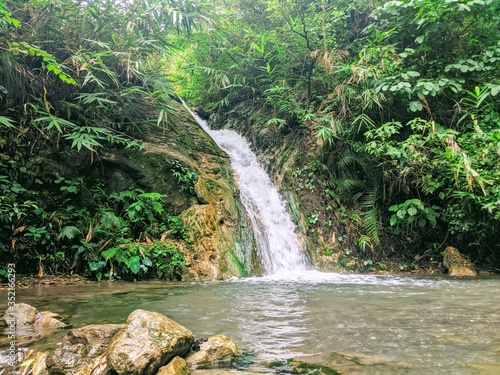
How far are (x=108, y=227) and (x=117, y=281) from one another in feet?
2.88

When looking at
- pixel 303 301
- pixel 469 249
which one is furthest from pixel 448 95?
pixel 303 301

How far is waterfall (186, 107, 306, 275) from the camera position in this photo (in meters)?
6.34

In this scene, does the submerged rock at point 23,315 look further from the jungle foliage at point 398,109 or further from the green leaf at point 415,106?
the green leaf at point 415,106

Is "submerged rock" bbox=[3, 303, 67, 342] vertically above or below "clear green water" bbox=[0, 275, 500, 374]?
above

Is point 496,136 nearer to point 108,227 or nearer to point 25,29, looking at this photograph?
point 108,227

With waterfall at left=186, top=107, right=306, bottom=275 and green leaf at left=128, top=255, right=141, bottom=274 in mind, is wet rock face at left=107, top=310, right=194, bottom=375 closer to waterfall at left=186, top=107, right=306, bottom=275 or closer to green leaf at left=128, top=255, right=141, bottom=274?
green leaf at left=128, top=255, right=141, bottom=274

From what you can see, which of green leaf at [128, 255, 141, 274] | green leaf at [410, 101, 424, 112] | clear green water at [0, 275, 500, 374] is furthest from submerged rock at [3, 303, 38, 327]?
green leaf at [410, 101, 424, 112]

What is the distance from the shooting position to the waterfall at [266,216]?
634 centimetres

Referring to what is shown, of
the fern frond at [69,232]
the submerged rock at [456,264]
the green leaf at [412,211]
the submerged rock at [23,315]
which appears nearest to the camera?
the submerged rock at [23,315]

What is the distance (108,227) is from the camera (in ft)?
17.6

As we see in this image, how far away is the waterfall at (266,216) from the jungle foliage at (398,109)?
856 millimetres

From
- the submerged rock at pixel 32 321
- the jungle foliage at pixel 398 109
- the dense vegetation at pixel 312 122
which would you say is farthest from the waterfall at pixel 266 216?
the submerged rock at pixel 32 321

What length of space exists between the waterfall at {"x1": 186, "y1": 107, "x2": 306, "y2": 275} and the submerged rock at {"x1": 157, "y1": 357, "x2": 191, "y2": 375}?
13.9 ft

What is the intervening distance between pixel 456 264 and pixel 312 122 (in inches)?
170
